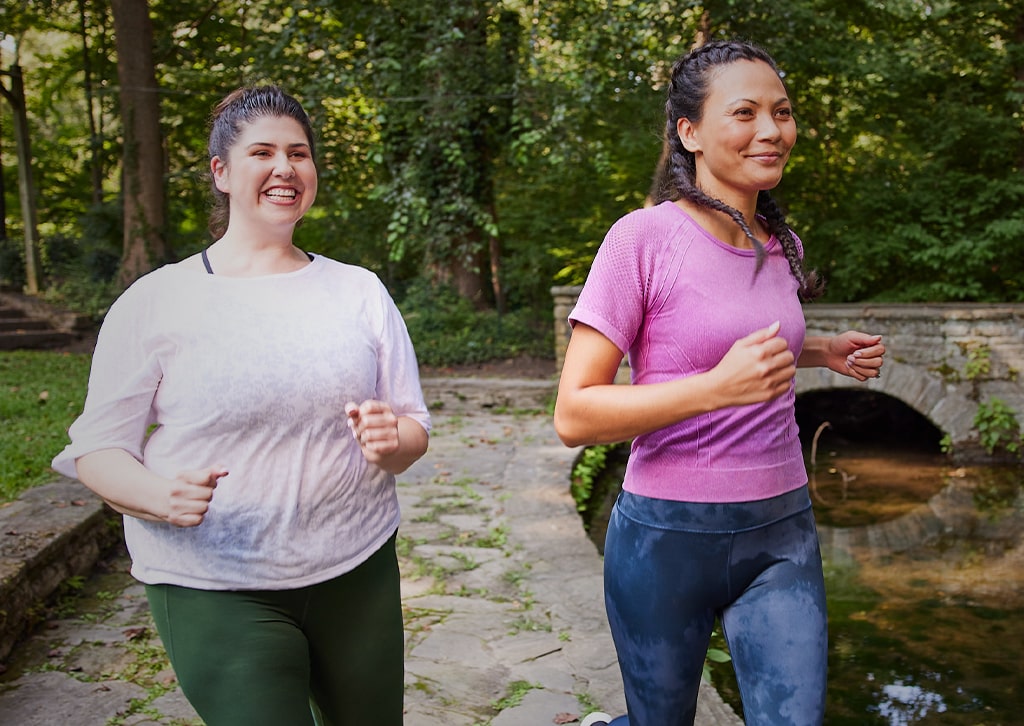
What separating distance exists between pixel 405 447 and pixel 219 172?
67 cm

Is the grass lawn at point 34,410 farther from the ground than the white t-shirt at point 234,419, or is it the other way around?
the white t-shirt at point 234,419

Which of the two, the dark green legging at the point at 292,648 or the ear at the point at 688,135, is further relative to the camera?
the ear at the point at 688,135

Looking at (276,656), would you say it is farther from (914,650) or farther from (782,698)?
(914,650)

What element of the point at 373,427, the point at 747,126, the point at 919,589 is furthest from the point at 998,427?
the point at 373,427

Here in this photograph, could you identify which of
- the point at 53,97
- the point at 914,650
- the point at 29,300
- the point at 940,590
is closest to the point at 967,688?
the point at 914,650

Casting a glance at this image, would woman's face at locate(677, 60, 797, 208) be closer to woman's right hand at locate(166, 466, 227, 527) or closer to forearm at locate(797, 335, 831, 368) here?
forearm at locate(797, 335, 831, 368)

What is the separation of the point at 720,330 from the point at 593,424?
32 centimetres

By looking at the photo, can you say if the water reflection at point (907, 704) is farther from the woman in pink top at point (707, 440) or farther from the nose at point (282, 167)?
the nose at point (282, 167)

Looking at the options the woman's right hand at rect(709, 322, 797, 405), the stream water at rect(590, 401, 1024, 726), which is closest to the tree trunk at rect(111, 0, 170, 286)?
the stream water at rect(590, 401, 1024, 726)

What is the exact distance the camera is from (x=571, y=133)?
11.1m

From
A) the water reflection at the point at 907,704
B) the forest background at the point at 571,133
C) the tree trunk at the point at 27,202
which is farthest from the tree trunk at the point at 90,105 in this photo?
the water reflection at the point at 907,704

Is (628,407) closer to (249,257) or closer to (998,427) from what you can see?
(249,257)

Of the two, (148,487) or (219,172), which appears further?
(219,172)

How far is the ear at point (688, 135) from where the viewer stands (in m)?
1.95
